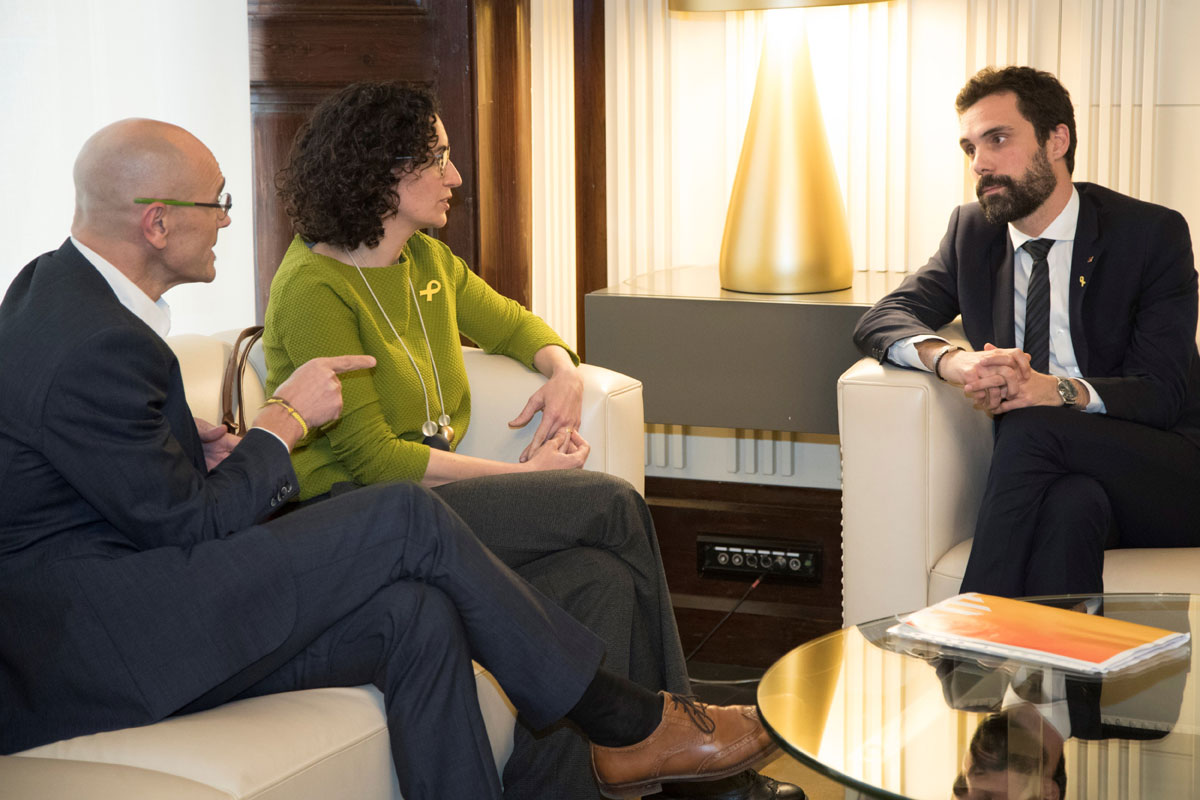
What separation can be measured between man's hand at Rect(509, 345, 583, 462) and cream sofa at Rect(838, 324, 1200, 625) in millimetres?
492

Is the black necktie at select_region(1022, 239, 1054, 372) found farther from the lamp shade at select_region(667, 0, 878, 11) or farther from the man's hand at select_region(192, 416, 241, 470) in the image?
the man's hand at select_region(192, 416, 241, 470)

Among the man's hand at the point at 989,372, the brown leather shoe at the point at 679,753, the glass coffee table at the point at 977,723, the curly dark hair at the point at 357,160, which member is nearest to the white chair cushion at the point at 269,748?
the brown leather shoe at the point at 679,753

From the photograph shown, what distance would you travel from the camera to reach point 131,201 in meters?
1.61

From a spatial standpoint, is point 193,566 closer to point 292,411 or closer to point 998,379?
point 292,411

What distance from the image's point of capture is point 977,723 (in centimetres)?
146

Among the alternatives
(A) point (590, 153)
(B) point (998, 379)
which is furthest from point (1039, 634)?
(A) point (590, 153)

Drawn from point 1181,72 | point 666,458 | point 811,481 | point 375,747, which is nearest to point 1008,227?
point 1181,72

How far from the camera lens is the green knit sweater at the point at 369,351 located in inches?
84.3

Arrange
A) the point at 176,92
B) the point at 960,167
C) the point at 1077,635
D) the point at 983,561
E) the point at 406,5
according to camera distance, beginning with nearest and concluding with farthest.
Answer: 1. the point at 1077,635
2. the point at 983,561
3. the point at 406,5
4. the point at 960,167
5. the point at 176,92

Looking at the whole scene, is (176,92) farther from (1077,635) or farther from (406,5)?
(1077,635)

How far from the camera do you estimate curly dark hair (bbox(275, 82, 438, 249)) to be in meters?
2.22

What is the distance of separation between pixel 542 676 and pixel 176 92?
87.1 inches

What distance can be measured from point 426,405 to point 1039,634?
113cm

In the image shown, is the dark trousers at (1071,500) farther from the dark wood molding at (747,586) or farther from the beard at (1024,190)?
the dark wood molding at (747,586)
